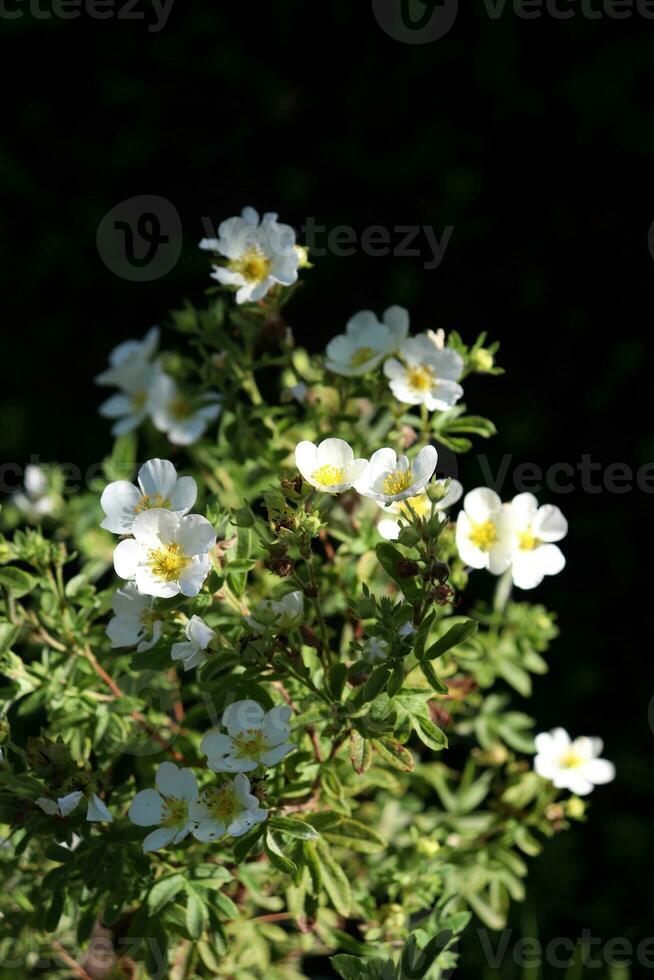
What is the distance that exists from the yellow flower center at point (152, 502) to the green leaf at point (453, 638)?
1.04 ft

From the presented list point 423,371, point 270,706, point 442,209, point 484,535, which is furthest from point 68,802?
point 442,209

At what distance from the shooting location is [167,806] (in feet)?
3.78

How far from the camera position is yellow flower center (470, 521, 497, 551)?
1.24 metres

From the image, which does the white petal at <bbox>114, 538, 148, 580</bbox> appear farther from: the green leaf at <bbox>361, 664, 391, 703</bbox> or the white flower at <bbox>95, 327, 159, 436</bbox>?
the white flower at <bbox>95, 327, 159, 436</bbox>

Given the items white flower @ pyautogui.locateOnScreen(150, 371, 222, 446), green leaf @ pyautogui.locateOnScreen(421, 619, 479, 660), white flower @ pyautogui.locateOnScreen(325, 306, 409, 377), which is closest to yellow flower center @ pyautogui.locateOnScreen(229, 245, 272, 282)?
white flower @ pyautogui.locateOnScreen(325, 306, 409, 377)

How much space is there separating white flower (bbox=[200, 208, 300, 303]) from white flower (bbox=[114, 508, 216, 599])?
1.14 feet

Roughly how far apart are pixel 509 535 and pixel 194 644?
1.27 ft

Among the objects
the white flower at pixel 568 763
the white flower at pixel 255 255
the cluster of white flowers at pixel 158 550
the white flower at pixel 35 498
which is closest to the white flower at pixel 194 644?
the cluster of white flowers at pixel 158 550

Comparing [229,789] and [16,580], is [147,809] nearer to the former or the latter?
[229,789]

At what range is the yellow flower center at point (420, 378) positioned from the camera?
1.32 m

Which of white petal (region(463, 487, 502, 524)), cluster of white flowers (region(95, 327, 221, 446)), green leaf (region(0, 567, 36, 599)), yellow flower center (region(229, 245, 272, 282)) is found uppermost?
yellow flower center (region(229, 245, 272, 282))

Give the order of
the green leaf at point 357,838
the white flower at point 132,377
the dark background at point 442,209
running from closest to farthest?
the green leaf at point 357,838
the white flower at point 132,377
the dark background at point 442,209

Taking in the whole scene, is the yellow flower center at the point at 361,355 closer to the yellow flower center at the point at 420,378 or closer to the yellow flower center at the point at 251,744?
the yellow flower center at the point at 420,378

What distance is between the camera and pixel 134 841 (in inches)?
46.2
